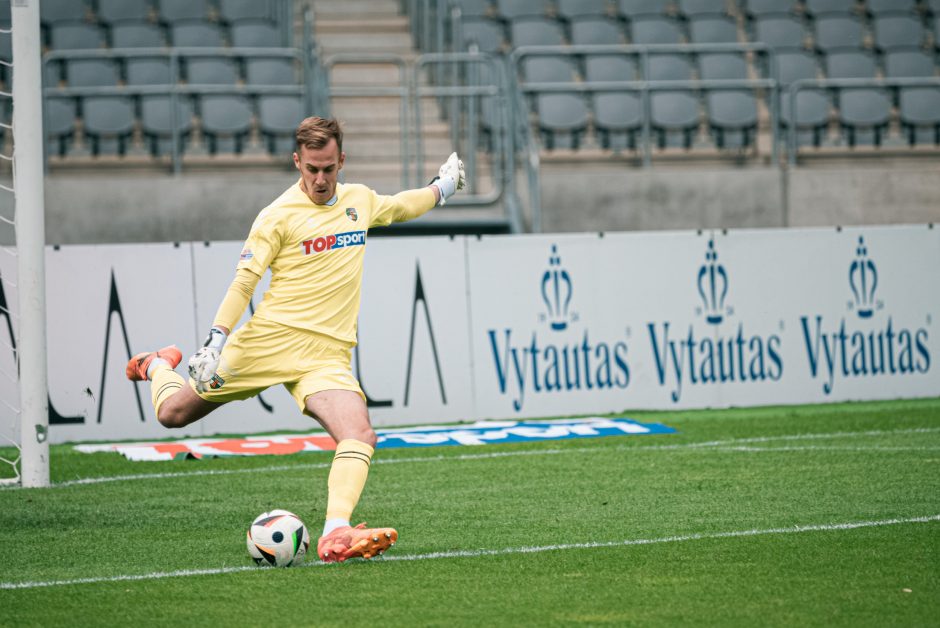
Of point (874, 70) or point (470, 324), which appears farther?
point (874, 70)

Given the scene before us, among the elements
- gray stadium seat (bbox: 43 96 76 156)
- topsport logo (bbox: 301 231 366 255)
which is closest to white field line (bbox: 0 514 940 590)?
topsport logo (bbox: 301 231 366 255)

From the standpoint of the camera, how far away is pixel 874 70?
18469mm

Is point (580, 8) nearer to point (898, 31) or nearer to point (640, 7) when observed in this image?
point (640, 7)

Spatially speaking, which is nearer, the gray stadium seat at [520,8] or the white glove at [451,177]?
the white glove at [451,177]

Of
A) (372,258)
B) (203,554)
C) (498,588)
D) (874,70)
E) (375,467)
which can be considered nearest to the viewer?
(498,588)

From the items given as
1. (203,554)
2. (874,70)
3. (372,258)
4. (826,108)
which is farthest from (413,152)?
(203,554)

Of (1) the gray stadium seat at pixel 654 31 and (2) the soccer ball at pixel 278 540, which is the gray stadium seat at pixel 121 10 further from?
(2) the soccer ball at pixel 278 540

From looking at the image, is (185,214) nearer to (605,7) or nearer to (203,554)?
(605,7)

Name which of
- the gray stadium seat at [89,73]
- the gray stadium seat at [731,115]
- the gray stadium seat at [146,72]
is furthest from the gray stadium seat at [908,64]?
the gray stadium seat at [89,73]

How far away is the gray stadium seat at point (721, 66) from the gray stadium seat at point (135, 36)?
265 inches

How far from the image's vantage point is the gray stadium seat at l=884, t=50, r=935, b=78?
1819 cm

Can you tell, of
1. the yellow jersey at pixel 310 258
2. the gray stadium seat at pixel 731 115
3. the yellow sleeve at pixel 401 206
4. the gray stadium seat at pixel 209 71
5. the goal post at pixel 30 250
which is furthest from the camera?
the gray stadium seat at pixel 731 115

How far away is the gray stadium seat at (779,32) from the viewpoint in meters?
18.8

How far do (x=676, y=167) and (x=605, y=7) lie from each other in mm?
3599
